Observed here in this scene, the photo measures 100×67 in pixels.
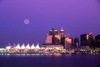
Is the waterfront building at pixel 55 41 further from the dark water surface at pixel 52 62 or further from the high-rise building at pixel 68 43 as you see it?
the dark water surface at pixel 52 62

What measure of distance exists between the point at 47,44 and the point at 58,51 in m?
18.4

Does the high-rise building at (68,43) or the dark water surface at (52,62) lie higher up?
the high-rise building at (68,43)

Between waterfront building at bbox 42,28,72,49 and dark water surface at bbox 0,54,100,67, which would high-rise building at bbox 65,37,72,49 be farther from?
dark water surface at bbox 0,54,100,67

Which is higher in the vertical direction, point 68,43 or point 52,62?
point 68,43

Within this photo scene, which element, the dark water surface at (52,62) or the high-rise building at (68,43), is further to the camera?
the high-rise building at (68,43)

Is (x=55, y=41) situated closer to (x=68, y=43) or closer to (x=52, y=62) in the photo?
(x=68, y=43)

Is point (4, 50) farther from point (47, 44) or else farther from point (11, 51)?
point (47, 44)

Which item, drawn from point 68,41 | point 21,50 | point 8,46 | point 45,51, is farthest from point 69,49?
point 8,46

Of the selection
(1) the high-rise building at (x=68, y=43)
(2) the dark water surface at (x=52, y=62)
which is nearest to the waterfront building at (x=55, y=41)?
(1) the high-rise building at (x=68, y=43)

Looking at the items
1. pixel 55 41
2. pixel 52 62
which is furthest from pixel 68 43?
pixel 52 62

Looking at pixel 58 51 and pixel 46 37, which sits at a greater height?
pixel 46 37

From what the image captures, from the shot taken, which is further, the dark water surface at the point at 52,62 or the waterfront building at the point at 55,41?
the waterfront building at the point at 55,41

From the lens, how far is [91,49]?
6757 inches

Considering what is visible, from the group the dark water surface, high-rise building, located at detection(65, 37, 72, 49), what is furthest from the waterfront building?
the dark water surface
